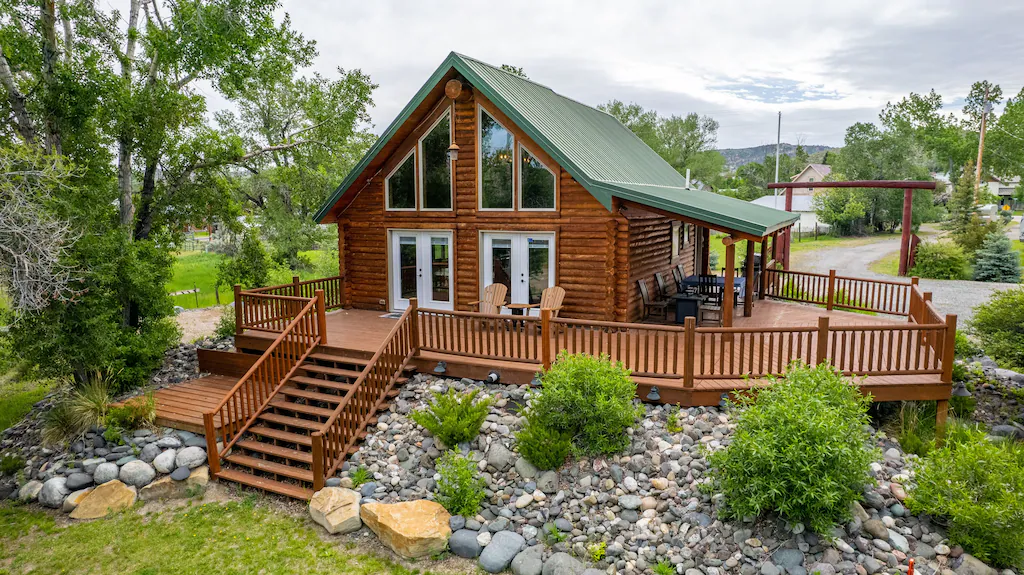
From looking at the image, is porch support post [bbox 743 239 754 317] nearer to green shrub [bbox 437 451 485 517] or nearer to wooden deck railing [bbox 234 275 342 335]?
green shrub [bbox 437 451 485 517]

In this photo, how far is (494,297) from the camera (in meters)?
11.4

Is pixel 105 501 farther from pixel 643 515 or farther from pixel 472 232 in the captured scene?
pixel 472 232

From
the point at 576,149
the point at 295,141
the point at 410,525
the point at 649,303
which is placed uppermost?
the point at 295,141

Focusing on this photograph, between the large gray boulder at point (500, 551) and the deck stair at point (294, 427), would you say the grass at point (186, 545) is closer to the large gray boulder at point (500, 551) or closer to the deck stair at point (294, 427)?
the deck stair at point (294, 427)

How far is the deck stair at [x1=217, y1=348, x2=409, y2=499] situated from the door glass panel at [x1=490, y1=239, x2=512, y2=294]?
3.35m

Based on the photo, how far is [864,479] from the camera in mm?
5926

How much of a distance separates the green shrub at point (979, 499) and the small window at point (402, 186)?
9.75 meters

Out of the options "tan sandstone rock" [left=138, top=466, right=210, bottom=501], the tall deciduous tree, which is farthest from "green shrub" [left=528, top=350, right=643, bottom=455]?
the tall deciduous tree

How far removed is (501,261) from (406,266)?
234cm

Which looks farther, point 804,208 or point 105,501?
point 804,208

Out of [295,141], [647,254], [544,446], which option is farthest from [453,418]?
[295,141]

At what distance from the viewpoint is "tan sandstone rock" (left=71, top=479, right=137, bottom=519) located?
7.69 metres

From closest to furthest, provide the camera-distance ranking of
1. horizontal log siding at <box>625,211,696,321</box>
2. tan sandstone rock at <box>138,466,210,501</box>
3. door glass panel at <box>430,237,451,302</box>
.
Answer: tan sandstone rock at <box>138,466,210,501</box> < horizontal log siding at <box>625,211,696,321</box> < door glass panel at <box>430,237,451,302</box>

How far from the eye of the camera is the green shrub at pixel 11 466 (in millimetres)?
8812
